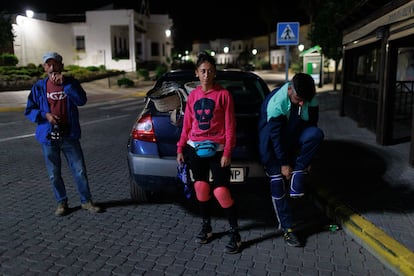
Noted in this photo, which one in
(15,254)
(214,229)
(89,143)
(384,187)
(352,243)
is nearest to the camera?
(15,254)

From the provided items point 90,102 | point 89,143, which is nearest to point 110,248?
point 89,143

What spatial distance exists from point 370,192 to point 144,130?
284cm

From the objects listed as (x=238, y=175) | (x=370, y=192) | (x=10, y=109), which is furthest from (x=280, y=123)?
(x=10, y=109)

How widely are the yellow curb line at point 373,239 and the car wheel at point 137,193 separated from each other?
6.96 ft

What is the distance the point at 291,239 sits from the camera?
3912mm

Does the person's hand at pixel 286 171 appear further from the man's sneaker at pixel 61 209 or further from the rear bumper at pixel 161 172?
the man's sneaker at pixel 61 209

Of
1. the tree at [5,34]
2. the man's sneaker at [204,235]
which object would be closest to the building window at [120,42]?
the tree at [5,34]

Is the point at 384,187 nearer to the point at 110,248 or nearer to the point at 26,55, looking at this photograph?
the point at 110,248

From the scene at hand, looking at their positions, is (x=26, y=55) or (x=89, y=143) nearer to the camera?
(x=89, y=143)

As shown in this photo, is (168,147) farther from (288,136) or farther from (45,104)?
(45,104)

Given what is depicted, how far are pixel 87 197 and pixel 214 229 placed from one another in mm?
1544

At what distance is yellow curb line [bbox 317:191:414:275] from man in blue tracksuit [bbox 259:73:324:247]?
0.63 metres

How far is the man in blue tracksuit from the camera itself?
3678 mm

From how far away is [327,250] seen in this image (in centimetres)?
383
